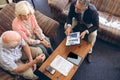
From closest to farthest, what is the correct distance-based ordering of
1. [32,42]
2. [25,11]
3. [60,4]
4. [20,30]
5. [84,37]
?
[25,11], [20,30], [32,42], [84,37], [60,4]

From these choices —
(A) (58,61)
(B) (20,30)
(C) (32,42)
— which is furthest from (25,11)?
(A) (58,61)

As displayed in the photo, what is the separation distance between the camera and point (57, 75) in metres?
2.06

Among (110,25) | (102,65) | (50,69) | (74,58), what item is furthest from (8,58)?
(110,25)

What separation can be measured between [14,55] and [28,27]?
46cm

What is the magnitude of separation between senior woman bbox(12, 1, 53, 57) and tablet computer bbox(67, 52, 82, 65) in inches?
14.8

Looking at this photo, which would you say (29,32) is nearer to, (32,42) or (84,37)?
(32,42)

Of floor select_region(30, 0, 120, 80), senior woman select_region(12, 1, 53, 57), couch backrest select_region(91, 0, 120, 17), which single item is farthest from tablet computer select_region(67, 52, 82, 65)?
couch backrest select_region(91, 0, 120, 17)

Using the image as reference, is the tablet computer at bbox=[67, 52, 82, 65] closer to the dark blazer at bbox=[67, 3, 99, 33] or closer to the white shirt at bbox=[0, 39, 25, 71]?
the dark blazer at bbox=[67, 3, 99, 33]

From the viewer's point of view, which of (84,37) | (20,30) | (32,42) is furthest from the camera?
(84,37)

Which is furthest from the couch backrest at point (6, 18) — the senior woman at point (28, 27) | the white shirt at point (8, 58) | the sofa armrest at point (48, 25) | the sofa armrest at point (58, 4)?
the sofa armrest at point (58, 4)

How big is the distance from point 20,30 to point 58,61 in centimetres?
63

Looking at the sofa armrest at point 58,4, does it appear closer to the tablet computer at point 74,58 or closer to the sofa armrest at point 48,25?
the sofa armrest at point 48,25

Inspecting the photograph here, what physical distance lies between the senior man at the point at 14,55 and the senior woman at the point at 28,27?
14cm

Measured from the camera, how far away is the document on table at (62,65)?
208 centimetres
